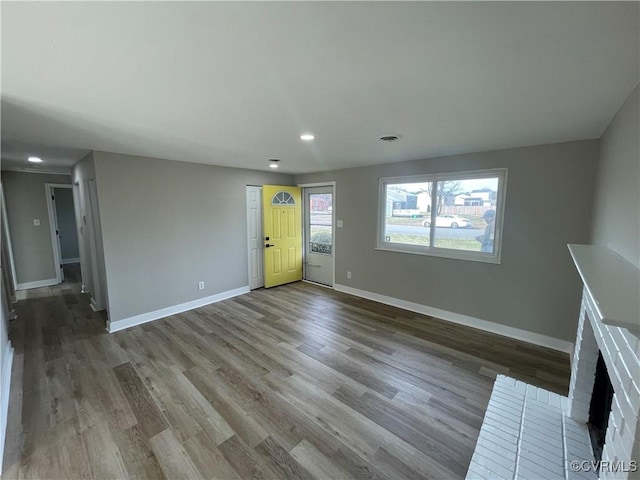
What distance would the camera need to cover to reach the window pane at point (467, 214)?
3246 mm

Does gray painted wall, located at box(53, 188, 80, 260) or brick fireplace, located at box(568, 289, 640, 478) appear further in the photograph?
gray painted wall, located at box(53, 188, 80, 260)

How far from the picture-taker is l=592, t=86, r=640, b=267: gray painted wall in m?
1.35

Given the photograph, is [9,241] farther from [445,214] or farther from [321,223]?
[445,214]

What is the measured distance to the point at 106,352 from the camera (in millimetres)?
2869

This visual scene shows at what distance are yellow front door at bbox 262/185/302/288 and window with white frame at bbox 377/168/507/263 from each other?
1.91m

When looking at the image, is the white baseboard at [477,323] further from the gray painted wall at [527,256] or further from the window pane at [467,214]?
the window pane at [467,214]

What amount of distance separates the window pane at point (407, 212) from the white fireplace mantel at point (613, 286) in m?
2.27

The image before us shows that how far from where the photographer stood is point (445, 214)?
3.61m

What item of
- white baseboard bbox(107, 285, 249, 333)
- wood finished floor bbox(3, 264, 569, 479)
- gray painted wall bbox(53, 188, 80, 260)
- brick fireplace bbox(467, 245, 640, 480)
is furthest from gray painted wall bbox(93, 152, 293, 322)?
gray painted wall bbox(53, 188, 80, 260)

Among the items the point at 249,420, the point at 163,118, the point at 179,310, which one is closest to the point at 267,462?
the point at 249,420

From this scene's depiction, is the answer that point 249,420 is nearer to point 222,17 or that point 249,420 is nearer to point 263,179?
point 222,17

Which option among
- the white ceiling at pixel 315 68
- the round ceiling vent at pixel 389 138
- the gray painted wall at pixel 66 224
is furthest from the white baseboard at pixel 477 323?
the gray painted wall at pixel 66 224

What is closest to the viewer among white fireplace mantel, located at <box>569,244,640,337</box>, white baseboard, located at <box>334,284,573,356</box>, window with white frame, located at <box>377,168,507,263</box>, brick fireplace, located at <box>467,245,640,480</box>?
white fireplace mantel, located at <box>569,244,640,337</box>

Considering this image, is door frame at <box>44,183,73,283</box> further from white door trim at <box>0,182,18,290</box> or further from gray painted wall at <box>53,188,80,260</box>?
gray painted wall at <box>53,188,80,260</box>
